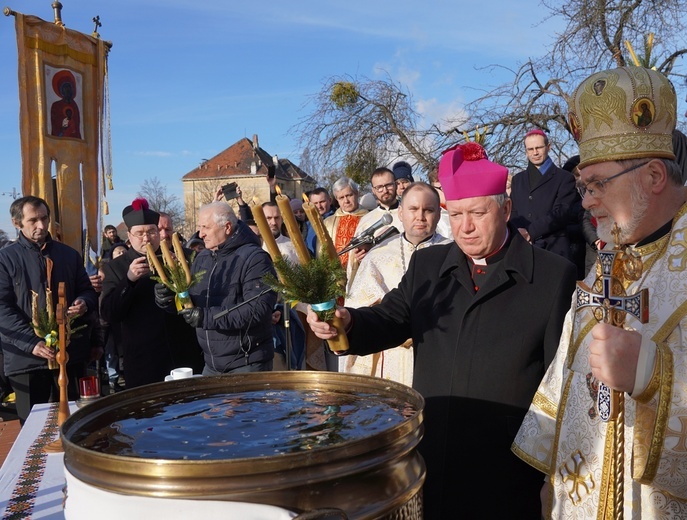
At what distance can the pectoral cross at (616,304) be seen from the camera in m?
1.51

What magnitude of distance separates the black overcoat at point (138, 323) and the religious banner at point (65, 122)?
4.10ft

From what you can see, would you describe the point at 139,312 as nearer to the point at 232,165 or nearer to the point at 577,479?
the point at 577,479

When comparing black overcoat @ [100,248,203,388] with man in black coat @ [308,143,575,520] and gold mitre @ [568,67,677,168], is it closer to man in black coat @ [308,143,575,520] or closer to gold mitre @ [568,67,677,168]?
man in black coat @ [308,143,575,520]

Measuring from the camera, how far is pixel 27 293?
5.38 metres

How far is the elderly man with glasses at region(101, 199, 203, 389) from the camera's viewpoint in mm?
5758

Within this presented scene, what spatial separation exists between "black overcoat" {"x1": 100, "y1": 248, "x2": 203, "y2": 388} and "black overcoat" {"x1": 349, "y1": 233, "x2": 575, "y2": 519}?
349cm

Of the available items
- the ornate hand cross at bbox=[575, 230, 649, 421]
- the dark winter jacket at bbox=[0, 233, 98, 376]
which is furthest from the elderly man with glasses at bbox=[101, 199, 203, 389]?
the ornate hand cross at bbox=[575, 230, 649, 421]

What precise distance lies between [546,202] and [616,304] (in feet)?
17.7

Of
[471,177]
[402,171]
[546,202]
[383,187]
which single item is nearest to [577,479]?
[471,177]

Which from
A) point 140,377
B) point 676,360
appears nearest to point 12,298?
point 140,377

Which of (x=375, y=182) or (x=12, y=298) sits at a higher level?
(x=375, y=182)

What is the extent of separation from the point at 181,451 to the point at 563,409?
4.41 feet

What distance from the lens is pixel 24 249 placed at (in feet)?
17.9

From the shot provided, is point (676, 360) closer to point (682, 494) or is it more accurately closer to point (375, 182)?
point (682, 494)
